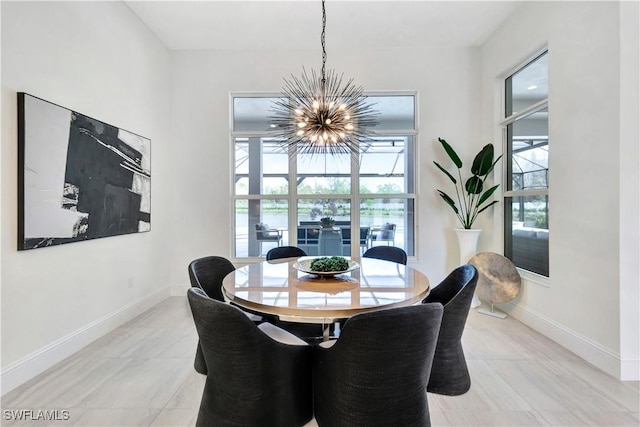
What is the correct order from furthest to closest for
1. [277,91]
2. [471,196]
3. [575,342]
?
[277,91] → [471,196] → [575,342]

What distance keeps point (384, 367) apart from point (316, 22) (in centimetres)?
366

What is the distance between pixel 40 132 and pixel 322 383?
8.68ft

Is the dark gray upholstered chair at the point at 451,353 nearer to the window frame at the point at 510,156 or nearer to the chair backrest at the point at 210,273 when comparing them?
the chair backrest at the point at 210,273

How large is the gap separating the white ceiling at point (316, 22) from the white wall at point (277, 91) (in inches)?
6.6

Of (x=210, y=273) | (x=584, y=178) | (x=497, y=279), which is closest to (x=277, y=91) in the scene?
(x=210, y=273)

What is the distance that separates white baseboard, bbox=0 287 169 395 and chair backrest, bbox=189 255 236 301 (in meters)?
1.36

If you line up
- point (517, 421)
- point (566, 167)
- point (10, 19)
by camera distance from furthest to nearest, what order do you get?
point (566, 167), point (10, 19), point (517, 421)

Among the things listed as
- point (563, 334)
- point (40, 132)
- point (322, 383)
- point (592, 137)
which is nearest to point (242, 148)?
point (40, 132)

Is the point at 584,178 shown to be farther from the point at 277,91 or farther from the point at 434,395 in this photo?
the point at 277,91

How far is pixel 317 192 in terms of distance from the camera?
4.15 metres

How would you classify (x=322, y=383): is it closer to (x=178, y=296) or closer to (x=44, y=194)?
(x=44, y=194)

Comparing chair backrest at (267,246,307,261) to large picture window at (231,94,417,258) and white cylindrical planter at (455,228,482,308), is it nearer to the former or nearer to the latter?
large picture window at (231,94,417,258)

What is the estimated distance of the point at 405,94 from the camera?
4074 mm

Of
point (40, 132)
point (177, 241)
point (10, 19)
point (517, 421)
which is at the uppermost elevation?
point (10, 19)
